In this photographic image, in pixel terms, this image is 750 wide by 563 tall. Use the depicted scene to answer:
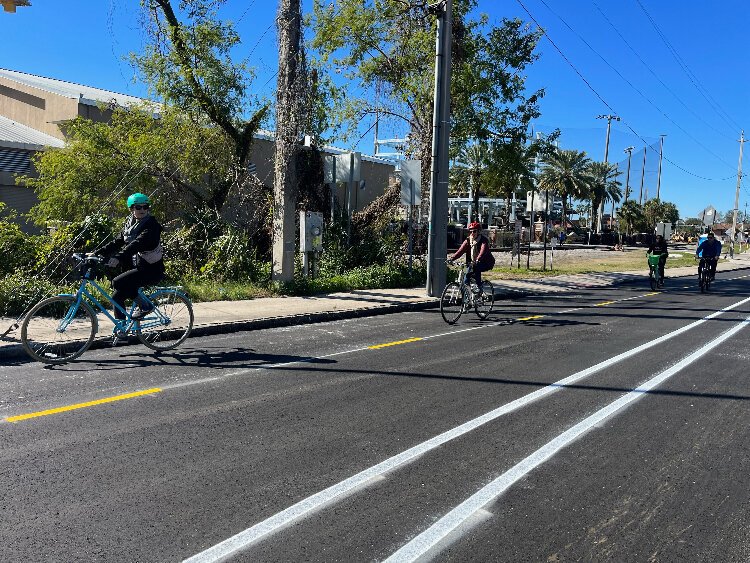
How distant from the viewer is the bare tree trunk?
44.9 feet

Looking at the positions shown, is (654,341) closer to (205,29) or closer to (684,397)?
(684,397)

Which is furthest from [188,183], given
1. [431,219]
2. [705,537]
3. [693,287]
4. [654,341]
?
[693,287]

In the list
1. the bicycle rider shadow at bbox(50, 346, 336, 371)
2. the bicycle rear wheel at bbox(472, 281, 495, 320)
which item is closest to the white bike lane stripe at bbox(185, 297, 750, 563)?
the bicycle rider shadow at bbox(50, 346, 336, 371)

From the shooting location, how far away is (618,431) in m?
5.47

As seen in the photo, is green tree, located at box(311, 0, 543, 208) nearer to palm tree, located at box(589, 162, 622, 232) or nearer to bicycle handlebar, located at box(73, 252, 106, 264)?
bicycle handlebar, located at box(73, 252, 106, 264)

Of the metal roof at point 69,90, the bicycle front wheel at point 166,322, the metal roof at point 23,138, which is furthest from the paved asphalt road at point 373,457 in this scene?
the metal roof at point 69,90

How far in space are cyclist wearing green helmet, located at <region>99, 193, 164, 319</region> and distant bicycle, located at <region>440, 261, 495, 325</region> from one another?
5764mm

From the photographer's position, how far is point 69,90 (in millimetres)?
26172

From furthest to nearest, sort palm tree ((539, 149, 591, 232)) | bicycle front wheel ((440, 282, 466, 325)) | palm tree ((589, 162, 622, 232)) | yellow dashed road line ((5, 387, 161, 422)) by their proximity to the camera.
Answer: palm tree ((589, 162, 622, 232)) → palm tree ((539, 149, 591, 232)) → bicycle front wheel ((440, 282, 466, 325)) → yellow dashed road line ((5, 387, 161, 422))

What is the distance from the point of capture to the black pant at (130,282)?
7.48 metres

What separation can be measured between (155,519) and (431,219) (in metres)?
12.3

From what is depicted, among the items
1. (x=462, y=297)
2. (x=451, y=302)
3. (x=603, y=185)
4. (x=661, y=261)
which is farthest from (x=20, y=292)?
(x=603, y=185)

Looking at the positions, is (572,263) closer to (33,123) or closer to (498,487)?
(33,123)

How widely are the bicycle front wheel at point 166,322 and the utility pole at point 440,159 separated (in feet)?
25.6
